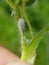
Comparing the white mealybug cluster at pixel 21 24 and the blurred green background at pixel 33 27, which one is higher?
the blurred green background at pixel 33 27

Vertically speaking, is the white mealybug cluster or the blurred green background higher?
the blurred green background

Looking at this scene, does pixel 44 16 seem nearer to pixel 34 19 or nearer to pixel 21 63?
pixel 34 19

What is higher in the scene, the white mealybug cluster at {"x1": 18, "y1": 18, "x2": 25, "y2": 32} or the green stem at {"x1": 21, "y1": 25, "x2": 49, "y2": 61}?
the white mealybug cluster at {"x1": 18, "y1": 18, "x2": 25, "y2": 32}

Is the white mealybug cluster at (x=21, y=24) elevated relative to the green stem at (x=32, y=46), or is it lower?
elevated

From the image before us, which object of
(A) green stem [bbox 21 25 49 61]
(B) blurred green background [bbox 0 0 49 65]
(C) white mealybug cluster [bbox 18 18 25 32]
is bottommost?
(A) green stem [bbox 21 25 49 61]

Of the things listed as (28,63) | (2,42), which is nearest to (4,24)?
(2,42)

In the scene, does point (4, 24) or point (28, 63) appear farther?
point (4, 24)

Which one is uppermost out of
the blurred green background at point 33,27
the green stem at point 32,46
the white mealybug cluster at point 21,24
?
the blurred green background at point 33,27

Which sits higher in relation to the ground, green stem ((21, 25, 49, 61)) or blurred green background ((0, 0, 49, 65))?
blurred green background ((0, 0, 49, 65))
